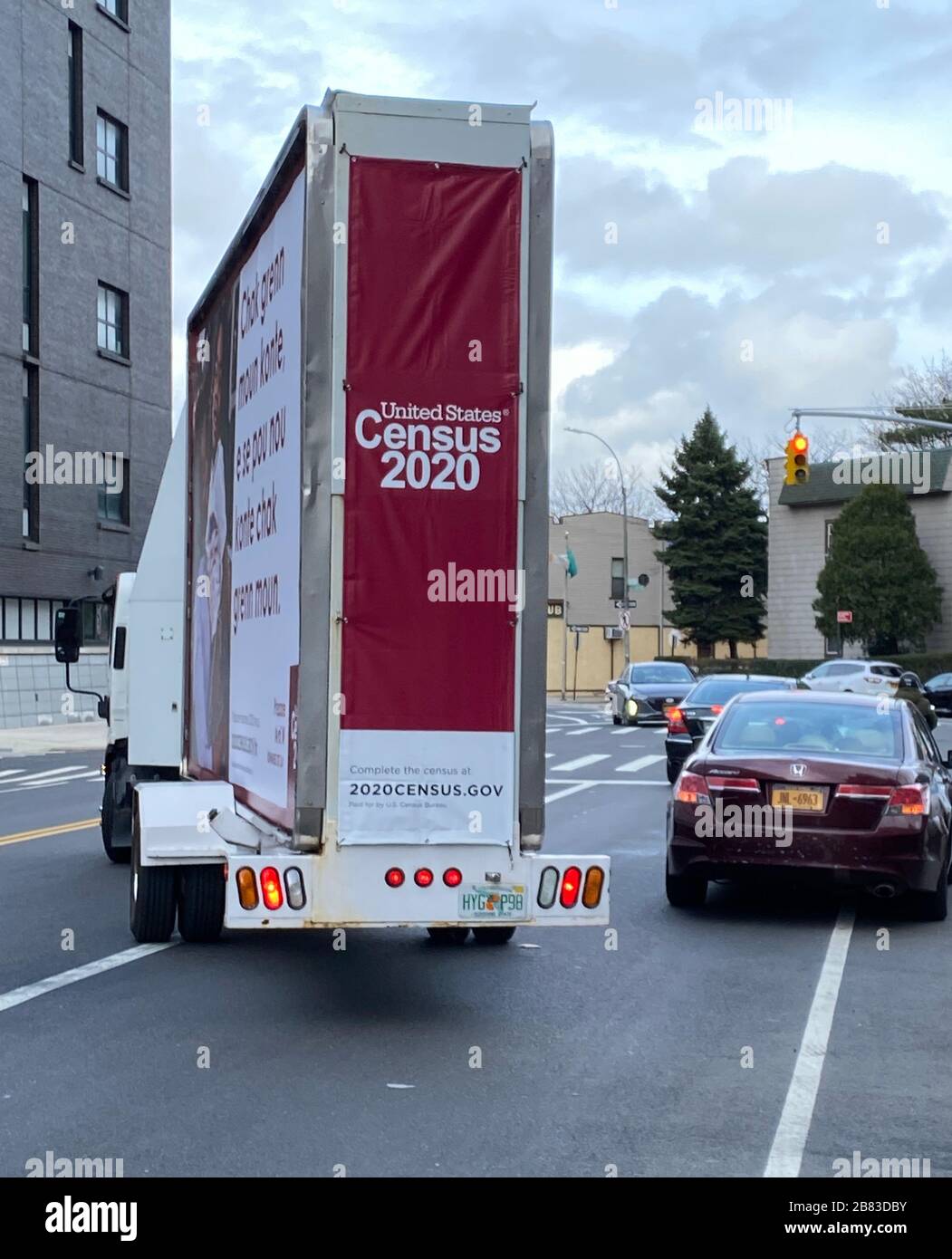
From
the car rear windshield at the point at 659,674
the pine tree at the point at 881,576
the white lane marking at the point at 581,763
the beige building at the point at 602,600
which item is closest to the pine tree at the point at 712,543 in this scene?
Answer: the beige building at the point at 602,600

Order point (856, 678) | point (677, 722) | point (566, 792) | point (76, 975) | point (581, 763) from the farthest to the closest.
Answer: point (856, 678), point (581, 763), point (677, 722), point (566, 792), point (76, 975)

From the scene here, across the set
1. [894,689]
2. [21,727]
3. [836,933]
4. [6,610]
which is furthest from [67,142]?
[836,933]

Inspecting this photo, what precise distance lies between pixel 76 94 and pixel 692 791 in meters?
33.3

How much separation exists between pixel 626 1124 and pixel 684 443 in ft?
220

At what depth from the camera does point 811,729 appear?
11.2m

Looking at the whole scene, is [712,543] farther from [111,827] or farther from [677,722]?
[111,827]

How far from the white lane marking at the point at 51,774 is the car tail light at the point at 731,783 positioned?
1489 centimetres

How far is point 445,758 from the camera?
7.19m

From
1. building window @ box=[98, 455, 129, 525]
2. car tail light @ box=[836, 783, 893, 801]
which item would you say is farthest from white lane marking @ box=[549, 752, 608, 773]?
building window @ box=[98, 455, 129, 525]

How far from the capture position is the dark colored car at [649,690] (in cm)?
3834

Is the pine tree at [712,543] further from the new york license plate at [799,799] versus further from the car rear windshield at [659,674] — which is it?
the new york license plate at [799,799]

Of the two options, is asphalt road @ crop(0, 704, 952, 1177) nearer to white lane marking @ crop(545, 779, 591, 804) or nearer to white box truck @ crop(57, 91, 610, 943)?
white box truck @ crop(57, 91, 610, 943)

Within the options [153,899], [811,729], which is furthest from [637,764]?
[153,899]
